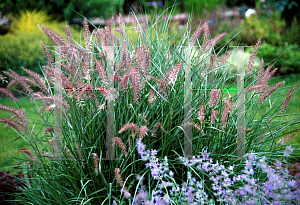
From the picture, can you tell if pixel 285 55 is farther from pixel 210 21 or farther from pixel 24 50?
pixel 24 50

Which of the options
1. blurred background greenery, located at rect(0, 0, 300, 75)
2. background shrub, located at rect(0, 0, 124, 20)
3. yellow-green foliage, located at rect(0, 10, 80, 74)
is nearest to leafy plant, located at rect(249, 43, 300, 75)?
blurred background greenery, located at rect(0, 0, 300, 75)

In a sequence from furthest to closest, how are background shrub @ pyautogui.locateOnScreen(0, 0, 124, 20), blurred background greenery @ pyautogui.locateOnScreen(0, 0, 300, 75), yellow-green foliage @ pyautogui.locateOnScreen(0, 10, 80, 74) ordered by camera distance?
background shrub @ pyautogui.locateOnScreen(0, 0, 124, 20) < blurred background greenery @ pyautogui.locateOnScreen(0, 0, 300, 75) < yellow-green foliage @ pyautogui.locateOnScreen(0, 10, 80, 74)

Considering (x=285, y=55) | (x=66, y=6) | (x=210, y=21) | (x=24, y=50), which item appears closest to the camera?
(x=24, y=50)

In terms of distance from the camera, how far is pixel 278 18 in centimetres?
804

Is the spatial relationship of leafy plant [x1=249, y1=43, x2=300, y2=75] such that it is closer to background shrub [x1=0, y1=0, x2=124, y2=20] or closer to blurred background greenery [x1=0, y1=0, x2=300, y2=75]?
blurred background greenery [x1=0, y1=0, x2=300, y2=75]

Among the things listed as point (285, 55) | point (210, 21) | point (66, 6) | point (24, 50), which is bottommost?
point (285, 55)

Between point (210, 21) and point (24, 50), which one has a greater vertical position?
point (210, 21)

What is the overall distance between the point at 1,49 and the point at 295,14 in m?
8.17

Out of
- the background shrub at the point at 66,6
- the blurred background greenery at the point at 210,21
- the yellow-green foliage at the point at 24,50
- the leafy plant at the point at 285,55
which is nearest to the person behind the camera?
the yellow-green foliage at the point at 24,50

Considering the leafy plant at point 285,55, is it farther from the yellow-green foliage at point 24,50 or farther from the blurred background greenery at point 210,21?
the yellow-green foliage at point 24,50

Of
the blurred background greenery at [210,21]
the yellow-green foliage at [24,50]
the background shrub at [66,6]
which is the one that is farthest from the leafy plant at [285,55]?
the yellow-green foliage at [24,50]

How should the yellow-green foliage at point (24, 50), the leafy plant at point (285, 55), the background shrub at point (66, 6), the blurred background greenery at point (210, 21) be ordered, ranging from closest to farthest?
1. the yellow-green foliage at point (24, 50)
2. the leafy plant at point (285, 55)
3. the blurred background greenery at point (210, 21)
4. the background shrub at point (66, 6)

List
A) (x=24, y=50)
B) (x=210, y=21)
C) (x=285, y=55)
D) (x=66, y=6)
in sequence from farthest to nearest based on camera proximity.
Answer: (x=66, y=6) → (x=210, y=21) → (x=285, y=55) → (x=24, y=50)

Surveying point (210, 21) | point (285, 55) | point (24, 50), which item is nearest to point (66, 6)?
point (24, 50)
